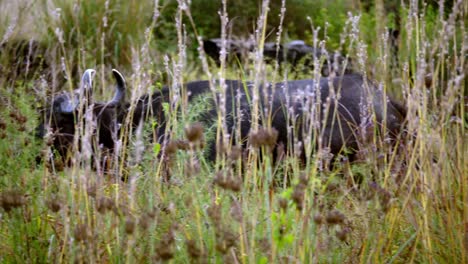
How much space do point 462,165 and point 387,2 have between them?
10862 millimetres

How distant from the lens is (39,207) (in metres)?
3.26

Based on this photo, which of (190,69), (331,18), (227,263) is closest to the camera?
(227,263)

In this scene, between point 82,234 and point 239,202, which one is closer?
point 82,234

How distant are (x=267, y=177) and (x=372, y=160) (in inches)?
17.7

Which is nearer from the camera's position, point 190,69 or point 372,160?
point 372,160

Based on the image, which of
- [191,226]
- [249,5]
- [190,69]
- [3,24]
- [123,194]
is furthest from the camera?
[249,5]

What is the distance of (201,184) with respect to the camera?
3.28 meters

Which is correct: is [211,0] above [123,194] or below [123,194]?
above

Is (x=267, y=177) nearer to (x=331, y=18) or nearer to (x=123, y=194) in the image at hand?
(x=123, y=194)

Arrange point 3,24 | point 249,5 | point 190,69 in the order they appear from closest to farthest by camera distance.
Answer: point 3,24 → point 190,69 → point 249,5

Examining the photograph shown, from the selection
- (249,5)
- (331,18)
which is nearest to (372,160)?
(331,18)

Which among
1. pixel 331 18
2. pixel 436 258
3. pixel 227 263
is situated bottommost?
pixel 436 258

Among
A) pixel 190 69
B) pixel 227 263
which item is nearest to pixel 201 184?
pixel 227 263

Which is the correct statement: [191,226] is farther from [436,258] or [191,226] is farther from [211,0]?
[211,0]
